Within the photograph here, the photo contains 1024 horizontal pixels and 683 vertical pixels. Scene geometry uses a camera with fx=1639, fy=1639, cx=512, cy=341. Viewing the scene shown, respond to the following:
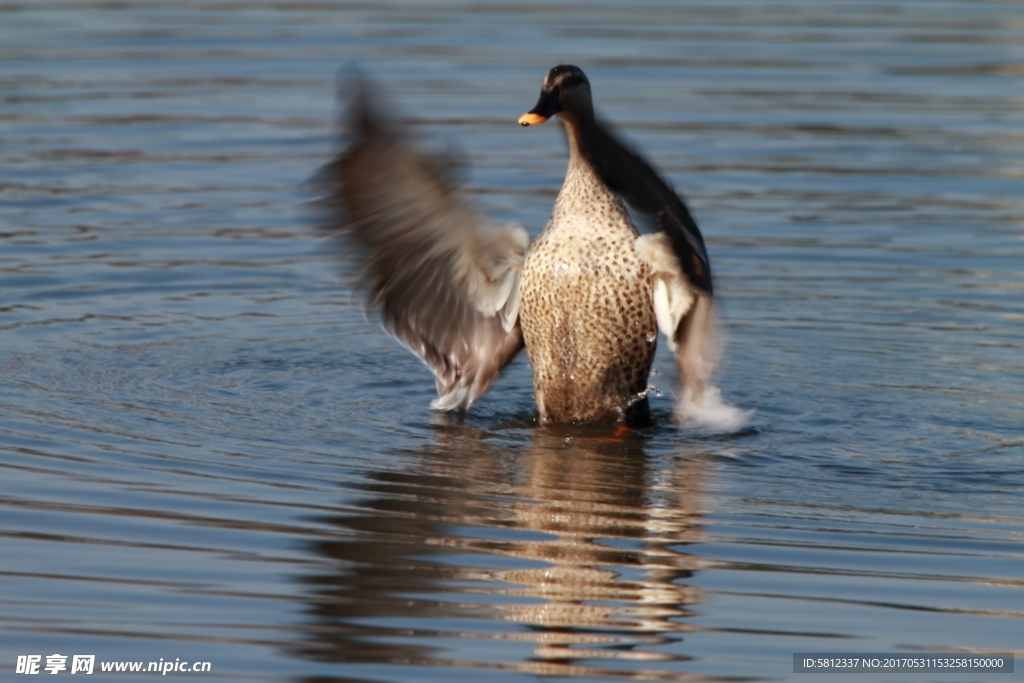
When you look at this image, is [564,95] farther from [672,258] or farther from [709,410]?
[709,410]

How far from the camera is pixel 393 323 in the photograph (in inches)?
272

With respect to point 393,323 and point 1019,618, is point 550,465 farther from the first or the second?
point 1019,618

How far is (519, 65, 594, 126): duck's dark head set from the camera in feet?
21.0

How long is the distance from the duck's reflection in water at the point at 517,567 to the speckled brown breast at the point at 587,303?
0.51 m

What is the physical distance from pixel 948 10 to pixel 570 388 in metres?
11.0

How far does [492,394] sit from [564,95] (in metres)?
1.63

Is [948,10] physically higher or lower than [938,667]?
higher

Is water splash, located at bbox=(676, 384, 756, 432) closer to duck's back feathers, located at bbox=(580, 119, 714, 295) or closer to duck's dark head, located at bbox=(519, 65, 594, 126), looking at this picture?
duck's back feathers, located at bbox=(580, 119, 714, 295)

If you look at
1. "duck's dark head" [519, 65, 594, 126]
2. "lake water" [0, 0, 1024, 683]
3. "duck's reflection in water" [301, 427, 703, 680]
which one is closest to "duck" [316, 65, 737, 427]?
"duck's dark head" [519, 65, 594, 126]

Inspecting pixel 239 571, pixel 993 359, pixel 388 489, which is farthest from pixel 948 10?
pixel 239 571

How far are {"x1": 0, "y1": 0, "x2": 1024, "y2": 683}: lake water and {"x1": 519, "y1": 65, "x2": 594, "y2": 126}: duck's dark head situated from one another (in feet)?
3.55

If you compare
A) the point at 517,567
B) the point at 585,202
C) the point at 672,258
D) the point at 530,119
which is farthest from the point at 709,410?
the point at 517,567

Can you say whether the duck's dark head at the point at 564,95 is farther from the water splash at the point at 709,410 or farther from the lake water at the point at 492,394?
the water splash at the point at 709,410

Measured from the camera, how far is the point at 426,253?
260 inches
